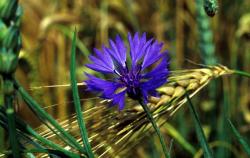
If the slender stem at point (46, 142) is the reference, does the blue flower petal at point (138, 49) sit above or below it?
above

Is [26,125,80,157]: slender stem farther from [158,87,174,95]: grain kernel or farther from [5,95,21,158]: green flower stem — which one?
[158,87,174,95]: grain kernel

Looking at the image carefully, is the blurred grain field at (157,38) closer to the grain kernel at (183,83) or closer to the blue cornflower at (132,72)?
the grain kernel at (183,83)

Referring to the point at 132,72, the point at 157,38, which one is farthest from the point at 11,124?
the point at 157,38

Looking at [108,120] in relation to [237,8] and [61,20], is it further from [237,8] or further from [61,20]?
[237,8]

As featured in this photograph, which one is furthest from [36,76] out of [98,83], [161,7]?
[98,83]

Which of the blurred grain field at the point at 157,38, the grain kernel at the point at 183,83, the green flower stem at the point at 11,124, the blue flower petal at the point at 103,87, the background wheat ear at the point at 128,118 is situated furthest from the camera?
the blurred grain field at the point at 157,38

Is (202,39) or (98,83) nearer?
(98,83)

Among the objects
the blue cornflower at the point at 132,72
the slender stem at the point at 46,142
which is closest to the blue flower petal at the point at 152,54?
the blue cornflower at the point at 132,72
